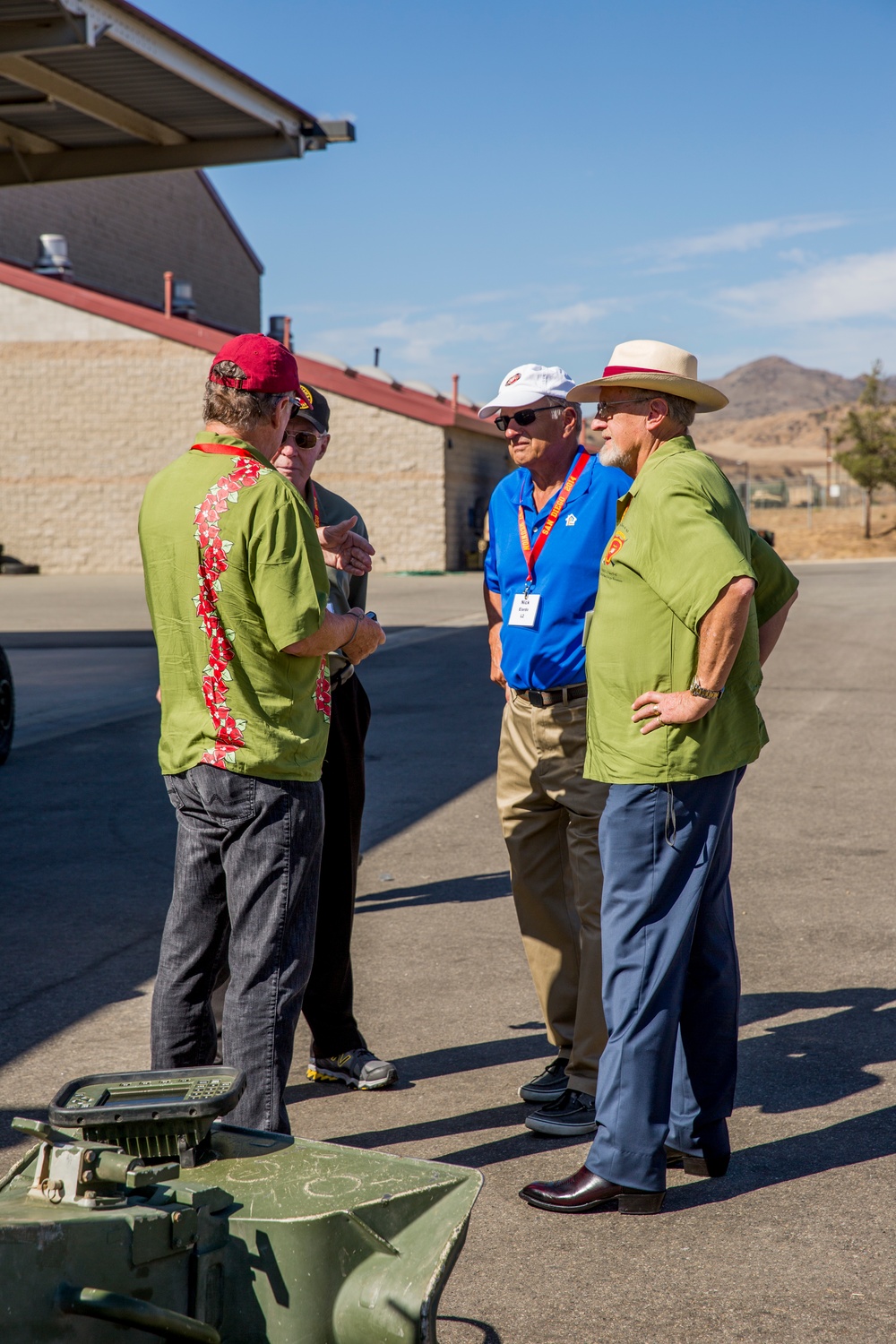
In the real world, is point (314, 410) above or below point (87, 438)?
below

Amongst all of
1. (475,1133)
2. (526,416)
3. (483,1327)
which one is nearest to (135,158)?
(526,416)

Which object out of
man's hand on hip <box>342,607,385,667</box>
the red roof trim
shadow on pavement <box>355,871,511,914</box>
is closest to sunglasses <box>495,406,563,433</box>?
man's hand on hip <box>342,607,385,667</box>

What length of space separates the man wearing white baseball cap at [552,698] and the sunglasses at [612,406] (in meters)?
0.54

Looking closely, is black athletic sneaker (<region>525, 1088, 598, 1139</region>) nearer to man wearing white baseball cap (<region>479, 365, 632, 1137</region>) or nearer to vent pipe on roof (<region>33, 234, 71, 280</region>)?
man wearing white baseball cap (<region>479, 365, 632, 1137</region>)

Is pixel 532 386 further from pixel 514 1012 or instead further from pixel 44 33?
pixel 44 33

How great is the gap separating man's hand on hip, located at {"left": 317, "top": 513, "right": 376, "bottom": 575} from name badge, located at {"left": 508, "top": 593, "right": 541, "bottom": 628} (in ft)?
1.54

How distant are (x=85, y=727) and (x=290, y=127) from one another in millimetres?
6247

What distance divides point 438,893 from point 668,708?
3.36 metres

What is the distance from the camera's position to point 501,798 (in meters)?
4.16

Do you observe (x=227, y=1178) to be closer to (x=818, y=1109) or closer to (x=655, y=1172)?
(x=655, y=1172)

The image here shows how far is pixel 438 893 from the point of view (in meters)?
6.33

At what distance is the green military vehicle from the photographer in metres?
2.01

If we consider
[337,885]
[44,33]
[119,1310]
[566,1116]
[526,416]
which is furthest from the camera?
[44,33]

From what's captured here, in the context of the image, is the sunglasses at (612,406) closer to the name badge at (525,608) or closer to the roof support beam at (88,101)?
the name badge at (525,608)
